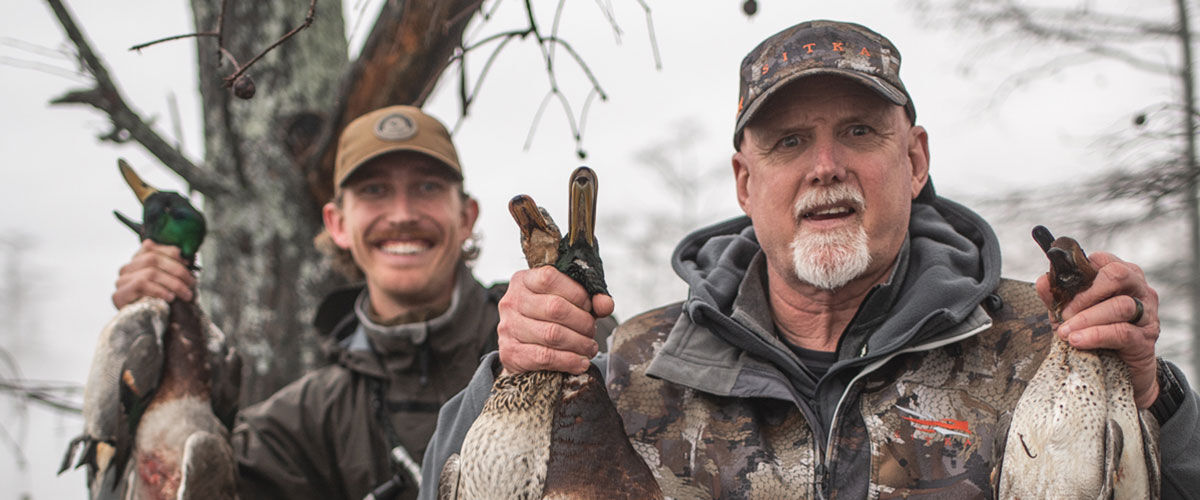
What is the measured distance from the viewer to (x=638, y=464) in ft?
7.93

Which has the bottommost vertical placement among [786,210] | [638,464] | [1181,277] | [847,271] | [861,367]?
[638,464]

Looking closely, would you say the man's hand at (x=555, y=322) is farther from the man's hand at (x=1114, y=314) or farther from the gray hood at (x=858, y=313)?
the man's hand at (x=1114, y=314)

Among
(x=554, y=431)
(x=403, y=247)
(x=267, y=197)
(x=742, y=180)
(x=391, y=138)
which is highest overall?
(x=391, y=138)

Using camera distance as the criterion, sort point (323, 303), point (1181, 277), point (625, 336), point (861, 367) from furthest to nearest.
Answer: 1. point (1181, 277)
2. point (323, 303)
3. point (625, 336)
4. point (861, 367)

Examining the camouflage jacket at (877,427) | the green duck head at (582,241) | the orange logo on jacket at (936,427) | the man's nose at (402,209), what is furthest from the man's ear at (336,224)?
the orange logo on jacket at (936,427)

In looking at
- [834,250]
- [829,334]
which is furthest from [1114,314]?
[829,334]

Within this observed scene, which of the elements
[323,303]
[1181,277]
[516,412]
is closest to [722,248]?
[516,412]

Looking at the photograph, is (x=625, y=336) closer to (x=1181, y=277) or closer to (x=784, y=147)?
(x=784, y=147)

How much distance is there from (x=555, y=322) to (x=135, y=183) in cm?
228

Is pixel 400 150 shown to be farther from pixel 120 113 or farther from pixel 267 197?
pixel 120 113

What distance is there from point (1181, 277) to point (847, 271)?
28.5 feet

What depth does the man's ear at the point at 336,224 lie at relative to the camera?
469cm

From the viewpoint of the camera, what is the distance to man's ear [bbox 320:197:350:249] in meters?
4.69

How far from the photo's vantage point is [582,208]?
2.19 m
